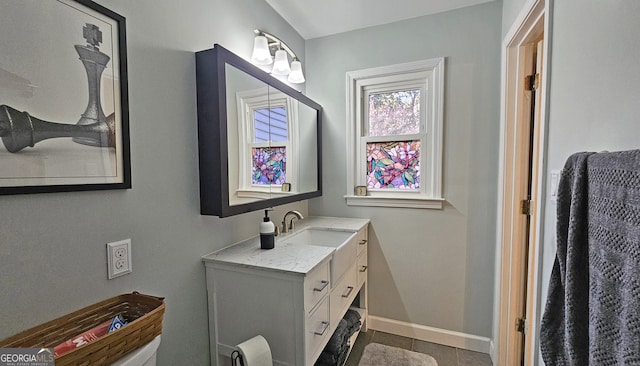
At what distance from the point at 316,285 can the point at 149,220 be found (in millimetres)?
816

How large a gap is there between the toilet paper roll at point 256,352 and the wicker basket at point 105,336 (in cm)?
38

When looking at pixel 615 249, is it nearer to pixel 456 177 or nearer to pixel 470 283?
pixel 456 177

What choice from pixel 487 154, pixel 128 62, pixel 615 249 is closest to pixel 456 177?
pixel 487 154

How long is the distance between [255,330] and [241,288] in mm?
216

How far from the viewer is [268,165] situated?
1.71 meters

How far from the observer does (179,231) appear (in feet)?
4.12

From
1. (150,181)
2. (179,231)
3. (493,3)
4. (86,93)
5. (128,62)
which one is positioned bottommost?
(179,231)

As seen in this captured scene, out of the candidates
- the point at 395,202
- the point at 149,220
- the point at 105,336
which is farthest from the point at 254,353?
the point at 395,202

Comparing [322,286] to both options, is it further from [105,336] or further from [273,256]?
[105,336]

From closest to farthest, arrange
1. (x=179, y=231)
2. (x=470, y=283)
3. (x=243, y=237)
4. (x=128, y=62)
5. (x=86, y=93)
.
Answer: (x=86, y=93), (x=128, y=62), (x=179, y=231), (x=243, y=237), (x=470, y=283)

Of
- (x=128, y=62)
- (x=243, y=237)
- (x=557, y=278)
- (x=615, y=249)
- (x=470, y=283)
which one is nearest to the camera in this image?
(x=615, y=249)

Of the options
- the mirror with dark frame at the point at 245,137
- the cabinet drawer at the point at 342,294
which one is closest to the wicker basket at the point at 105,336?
the mirror with dark frame at the point at 245,137

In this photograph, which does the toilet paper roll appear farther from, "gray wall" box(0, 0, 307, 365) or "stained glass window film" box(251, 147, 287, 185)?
"stained glass window film" box(251, 147, 287, 185)

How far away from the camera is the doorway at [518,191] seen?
1.66 meters
